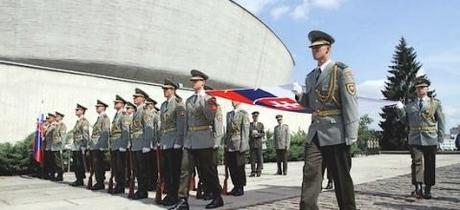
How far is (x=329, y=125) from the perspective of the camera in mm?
4680

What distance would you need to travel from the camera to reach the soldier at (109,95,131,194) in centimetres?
910

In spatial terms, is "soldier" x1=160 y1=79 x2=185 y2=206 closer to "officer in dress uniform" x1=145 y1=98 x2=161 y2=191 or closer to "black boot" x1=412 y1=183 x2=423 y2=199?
"officer in dress uniform" x1=145 y1=98 x2=161 y2=191

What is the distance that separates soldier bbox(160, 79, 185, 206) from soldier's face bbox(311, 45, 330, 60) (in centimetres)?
301

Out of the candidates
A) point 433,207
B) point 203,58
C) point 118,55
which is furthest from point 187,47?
point 433,207

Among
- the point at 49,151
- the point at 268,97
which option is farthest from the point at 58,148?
the point at 268,97

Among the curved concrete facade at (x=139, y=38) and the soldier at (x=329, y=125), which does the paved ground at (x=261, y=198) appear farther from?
the curved concrete facade at (x=139, y=38)

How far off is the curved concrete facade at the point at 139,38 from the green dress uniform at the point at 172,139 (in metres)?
16.4

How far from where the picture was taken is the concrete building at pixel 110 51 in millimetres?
16891

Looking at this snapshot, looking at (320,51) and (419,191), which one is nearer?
(320,51)

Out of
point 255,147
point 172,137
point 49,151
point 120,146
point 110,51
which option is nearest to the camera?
point 172,137

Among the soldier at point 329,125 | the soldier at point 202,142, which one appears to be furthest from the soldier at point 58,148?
the soldier at point 329,125

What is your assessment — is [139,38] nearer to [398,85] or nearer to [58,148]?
[58,148]

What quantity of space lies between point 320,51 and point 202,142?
8.52 ft

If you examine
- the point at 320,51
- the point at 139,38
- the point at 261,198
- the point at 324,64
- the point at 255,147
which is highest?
the point at 139,38
